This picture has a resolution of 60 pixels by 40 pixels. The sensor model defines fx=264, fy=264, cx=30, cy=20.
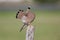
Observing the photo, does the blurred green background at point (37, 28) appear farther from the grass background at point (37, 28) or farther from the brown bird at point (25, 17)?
the brown bird at point (25, 17)

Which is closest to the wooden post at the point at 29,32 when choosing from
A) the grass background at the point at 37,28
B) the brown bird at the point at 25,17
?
the brown bird at the point at 25,17

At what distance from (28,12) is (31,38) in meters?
0.20

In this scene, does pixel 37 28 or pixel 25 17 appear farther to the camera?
pixel 37 28

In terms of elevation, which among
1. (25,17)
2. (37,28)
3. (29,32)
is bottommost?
(37,28)

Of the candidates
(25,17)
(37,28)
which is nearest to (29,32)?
(25,17)

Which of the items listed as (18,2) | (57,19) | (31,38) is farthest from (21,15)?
(18,2)

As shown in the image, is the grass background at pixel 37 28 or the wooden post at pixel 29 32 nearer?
the wooden post at pixel 29 32

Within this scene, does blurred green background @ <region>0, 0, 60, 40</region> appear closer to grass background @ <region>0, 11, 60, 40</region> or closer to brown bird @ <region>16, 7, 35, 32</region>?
grass background @ <region>0, 11, 60, 40</region>

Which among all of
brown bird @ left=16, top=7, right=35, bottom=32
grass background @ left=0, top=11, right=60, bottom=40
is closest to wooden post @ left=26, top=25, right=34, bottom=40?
brown bird @ left=16, top=7, right=35, bottom=32

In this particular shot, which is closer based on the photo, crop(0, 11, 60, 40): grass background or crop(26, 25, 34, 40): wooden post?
crop(26, 25, 34, 40): wooden post

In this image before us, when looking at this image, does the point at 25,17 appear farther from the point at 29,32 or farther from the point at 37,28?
the point at 37,28

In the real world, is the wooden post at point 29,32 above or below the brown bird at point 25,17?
below

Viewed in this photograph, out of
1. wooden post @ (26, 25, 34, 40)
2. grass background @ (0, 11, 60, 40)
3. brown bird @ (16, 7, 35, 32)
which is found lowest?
grass background @ (0, 11, 60, 40)

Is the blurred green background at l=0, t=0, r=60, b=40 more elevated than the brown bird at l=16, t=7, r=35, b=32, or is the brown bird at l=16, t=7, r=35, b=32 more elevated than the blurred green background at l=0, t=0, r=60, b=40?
the brown bird at l=16, t=7, r=35, b=32
